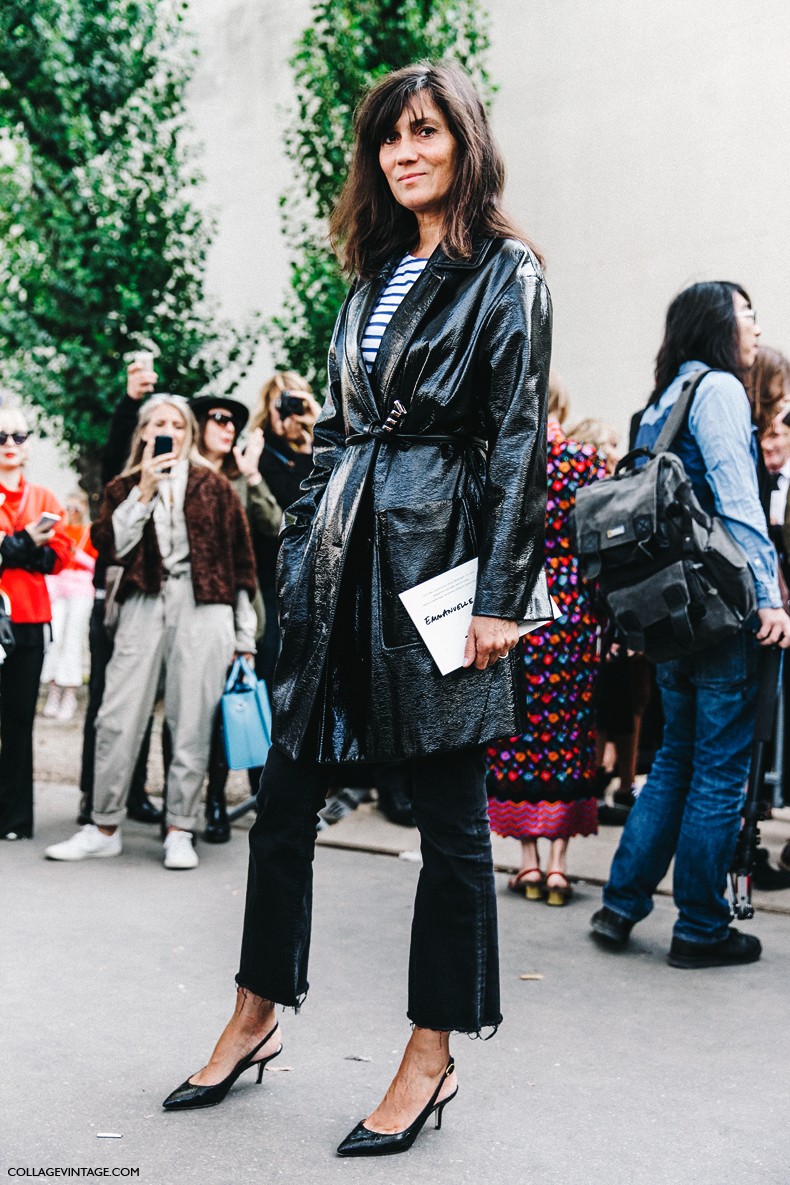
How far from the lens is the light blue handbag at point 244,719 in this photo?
548 centimetres

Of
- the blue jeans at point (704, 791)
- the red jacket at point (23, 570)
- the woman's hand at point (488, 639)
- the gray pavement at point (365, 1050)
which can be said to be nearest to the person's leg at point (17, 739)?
the red jacket at point (23, 570)

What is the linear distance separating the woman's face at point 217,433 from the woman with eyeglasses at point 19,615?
81 centimetres

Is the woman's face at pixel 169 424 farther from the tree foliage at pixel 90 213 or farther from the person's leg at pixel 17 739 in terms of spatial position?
the tree foliage at pixel 90 213

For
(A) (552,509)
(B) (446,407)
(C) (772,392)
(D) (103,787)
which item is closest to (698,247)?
(C) (772,392)

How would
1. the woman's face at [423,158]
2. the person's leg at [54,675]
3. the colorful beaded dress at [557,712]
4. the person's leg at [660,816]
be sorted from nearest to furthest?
the woman's face at [423,158] → the person's leg at [660,816] → the colorful beaded dress at [557,712] → the person's leg at [54,675]

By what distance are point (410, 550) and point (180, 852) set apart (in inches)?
116

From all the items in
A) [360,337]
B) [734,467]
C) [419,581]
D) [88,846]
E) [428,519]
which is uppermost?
[360,337]

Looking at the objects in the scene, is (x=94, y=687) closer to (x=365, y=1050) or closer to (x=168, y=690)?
(x=168, y=690)

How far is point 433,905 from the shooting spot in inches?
109

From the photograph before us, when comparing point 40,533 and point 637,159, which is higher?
point 637,159

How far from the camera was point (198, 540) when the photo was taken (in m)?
5.57

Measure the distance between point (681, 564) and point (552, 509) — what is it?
0.89 metres

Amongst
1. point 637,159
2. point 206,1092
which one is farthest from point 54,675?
point 206,1092

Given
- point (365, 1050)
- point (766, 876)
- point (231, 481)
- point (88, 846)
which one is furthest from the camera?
point (231, 481)
